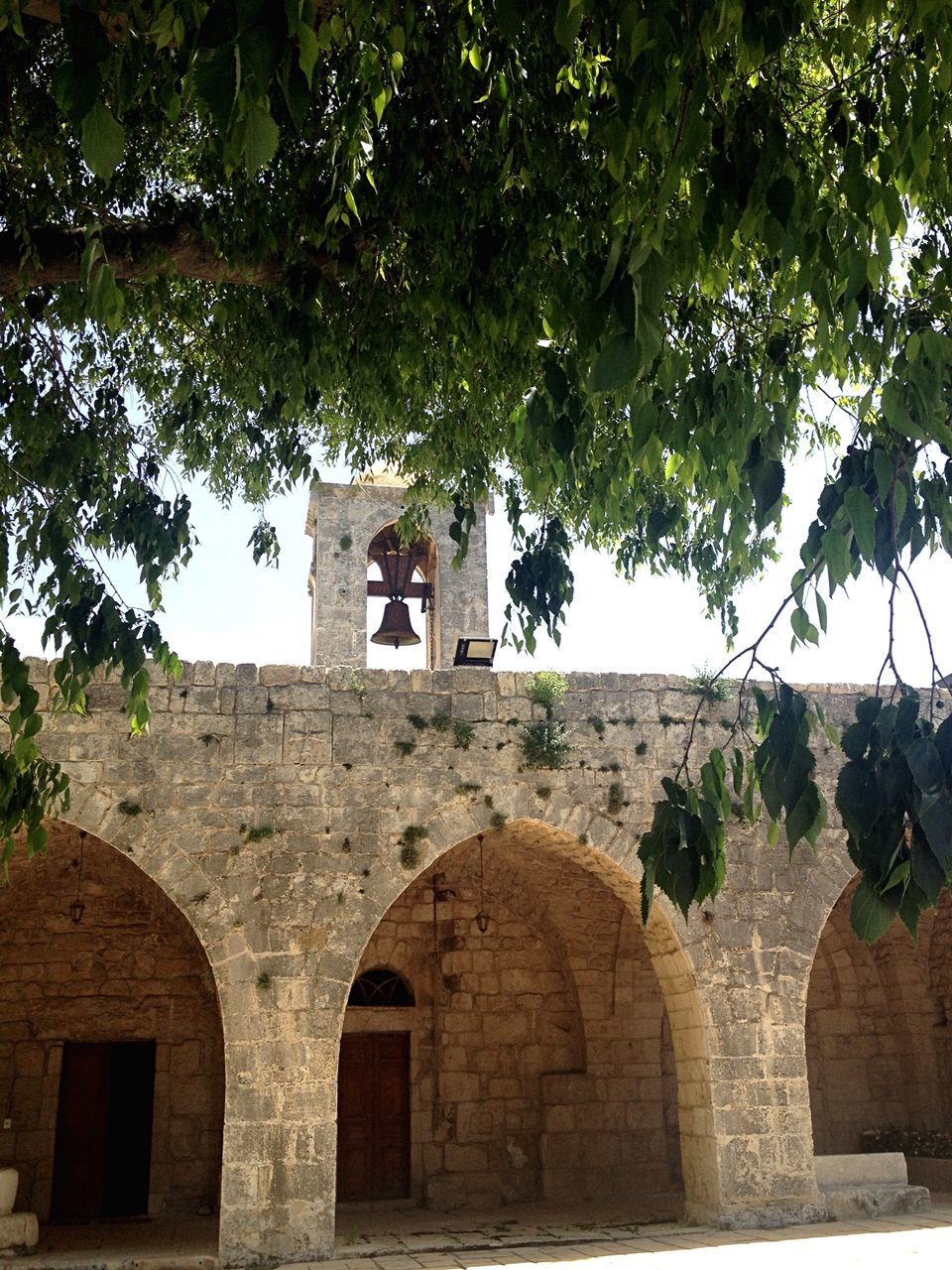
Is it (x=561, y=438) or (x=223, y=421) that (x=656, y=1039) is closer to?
(x=223, y=421)

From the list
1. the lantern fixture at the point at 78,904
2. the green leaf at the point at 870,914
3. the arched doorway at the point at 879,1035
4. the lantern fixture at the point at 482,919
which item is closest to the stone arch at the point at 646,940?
the lantern fixture at the point at 482,919

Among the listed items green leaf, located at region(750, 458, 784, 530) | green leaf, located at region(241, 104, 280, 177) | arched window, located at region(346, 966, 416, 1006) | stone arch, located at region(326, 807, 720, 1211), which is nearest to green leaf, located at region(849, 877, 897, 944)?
green leaf, located at region(750, 458, 784, 530)

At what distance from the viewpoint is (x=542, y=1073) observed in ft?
33.4

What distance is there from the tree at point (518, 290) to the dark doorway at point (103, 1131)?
5.90 meters

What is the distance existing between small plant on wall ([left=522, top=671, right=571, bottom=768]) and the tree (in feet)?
6.00

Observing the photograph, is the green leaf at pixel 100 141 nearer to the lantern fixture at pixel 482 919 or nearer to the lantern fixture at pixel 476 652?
the lantern fixture at pixel 476 652

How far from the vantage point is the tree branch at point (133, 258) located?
13.1 ft

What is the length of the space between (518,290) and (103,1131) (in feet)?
27.7

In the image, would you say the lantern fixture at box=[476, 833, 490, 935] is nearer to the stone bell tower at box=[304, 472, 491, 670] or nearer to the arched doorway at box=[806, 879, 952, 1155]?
the stone bell tower at box=[304, 472, 491, 670]

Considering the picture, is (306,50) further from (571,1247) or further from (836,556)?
(571,1247)

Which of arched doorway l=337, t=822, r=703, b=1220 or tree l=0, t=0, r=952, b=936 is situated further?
arched doorway l=337, t=822, r=703, b=1220

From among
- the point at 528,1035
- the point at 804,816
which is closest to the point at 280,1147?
the point at 528,1035

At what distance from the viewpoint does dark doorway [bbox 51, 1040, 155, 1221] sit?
9.46 metres

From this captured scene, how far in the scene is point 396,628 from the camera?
995 centimetres
